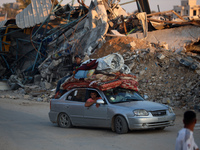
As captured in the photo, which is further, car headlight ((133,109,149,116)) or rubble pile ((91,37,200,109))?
rubble pile ((91,37,200,109))

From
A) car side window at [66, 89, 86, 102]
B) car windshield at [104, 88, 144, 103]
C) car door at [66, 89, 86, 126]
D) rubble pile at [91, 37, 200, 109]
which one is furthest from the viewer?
rubble pile at [91, 37, 200, 109]

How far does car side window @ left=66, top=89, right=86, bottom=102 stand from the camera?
34.8 feet

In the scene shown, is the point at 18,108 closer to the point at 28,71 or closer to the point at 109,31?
the point at 109,31

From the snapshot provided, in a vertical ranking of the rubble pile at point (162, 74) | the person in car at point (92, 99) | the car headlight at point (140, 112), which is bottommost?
the rubble pile at point (162, 74)

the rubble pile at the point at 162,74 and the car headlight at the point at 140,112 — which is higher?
the car headlight at the point at 140,112

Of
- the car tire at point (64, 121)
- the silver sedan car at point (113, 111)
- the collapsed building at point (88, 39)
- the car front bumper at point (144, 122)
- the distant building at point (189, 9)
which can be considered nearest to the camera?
the car front bumper at point (144, 122)

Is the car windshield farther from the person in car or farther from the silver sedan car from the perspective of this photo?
the person in car

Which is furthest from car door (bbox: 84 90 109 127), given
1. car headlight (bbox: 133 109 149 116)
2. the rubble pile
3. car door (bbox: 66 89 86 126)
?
Answer: the rubble pile

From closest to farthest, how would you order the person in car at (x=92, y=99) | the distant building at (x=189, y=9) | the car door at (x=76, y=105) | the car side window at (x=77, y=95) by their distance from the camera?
the person in car at (x=92, y=99) < the car door at (x=76, y=105) < the car side window at (x=77, y=95) < the distant building at (x=189, y=9)

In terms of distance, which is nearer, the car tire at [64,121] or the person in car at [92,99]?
the person in car at [92,99]

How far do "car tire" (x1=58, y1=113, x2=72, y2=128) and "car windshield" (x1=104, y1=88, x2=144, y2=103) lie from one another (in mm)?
1697

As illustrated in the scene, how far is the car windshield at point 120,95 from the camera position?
9961 millimetres

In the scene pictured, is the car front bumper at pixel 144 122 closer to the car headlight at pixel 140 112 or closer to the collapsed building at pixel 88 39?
the car headlight at pixel 140 112

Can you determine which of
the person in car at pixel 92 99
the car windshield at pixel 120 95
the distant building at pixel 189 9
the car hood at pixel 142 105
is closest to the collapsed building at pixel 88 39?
the car windshield at pixel 120 95
